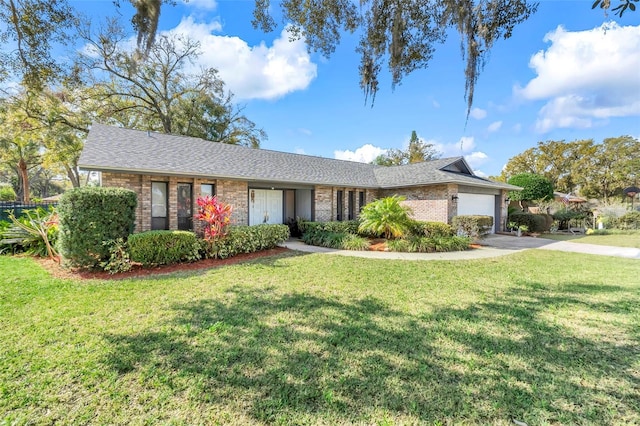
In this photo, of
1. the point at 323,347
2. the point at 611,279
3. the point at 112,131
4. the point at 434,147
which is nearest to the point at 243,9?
the point at 323,347

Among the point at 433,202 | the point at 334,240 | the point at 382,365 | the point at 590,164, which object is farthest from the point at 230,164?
the point at 590,164

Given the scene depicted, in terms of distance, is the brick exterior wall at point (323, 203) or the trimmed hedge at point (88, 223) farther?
the brick exterior wall at point (323, 203)

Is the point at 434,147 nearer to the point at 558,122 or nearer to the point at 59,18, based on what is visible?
the point at 558,122

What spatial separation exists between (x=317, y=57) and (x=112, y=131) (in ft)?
32.2

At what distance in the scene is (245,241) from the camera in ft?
30.4

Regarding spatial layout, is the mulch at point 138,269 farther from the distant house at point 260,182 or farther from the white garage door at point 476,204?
the white garage door at point 476,204

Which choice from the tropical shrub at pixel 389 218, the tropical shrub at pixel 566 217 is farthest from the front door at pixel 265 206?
the tropical shrub at pixel 566 217

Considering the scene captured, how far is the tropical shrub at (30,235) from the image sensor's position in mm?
8781

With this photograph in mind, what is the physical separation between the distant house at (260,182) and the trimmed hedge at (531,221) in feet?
3.00

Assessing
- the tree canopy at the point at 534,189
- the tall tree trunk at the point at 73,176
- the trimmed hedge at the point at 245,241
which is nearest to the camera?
the trimmed hedge at the point at 245,241

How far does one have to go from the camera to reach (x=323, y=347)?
341 centimetres

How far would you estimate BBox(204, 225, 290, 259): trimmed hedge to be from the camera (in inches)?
336

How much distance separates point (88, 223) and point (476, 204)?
16.4 meters

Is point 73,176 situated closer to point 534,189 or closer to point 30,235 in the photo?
point 30,235
